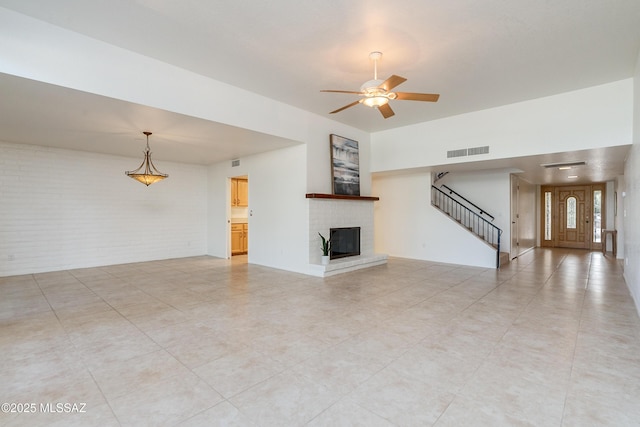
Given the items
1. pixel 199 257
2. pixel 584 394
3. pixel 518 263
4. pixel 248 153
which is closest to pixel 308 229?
pixel 248 153

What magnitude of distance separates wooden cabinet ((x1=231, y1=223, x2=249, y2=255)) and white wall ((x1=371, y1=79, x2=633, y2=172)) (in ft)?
15.6

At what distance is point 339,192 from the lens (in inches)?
268

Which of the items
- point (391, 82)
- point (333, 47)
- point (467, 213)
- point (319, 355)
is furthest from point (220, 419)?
point (467, 213)

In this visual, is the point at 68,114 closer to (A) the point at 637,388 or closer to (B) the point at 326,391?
(B) the point at 326,391

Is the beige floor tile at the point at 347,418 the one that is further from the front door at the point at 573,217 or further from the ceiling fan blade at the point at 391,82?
the front door at the point at 573,217

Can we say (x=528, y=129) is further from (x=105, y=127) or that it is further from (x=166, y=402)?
(x=105, y=127)

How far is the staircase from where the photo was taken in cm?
825

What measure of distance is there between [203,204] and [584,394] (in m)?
8.77

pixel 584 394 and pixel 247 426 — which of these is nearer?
pixel 247 426

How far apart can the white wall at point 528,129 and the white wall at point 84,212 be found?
5.92 m

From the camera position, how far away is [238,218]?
9383 mm

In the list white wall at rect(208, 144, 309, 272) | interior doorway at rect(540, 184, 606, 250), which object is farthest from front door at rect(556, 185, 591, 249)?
white wall at rect(208, 144, 309, 272)

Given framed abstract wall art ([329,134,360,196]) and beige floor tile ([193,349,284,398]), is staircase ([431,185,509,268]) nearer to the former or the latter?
framed abstract wall art ([329,134,360,196])

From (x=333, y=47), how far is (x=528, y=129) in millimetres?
4017
